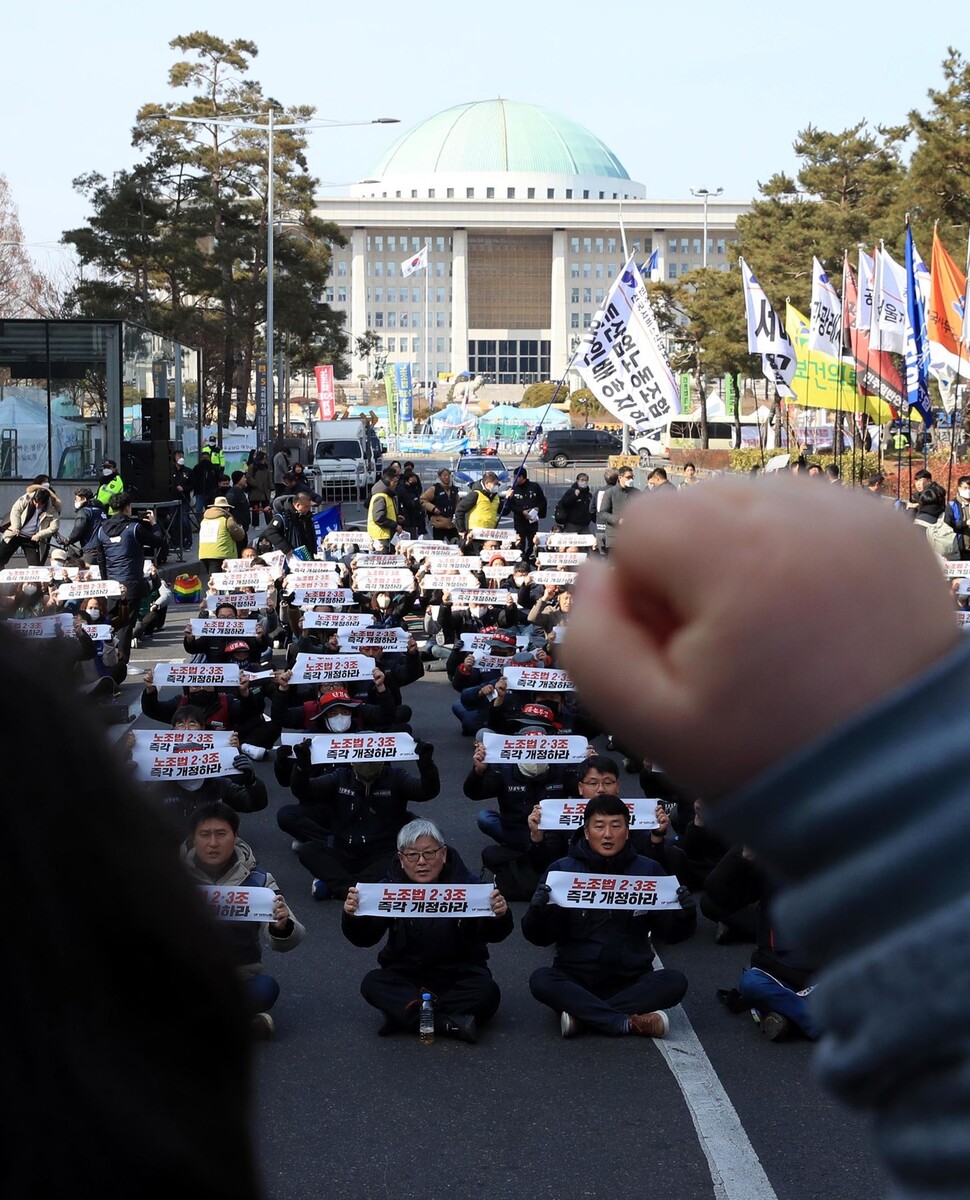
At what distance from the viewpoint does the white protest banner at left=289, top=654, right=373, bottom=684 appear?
36.0 ft

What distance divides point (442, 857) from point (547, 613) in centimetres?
808

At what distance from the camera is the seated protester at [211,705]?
35.4 feet

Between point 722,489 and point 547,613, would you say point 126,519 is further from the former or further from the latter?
point 722,489

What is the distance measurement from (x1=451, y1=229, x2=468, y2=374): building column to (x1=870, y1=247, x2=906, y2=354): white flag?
117019 millimetres

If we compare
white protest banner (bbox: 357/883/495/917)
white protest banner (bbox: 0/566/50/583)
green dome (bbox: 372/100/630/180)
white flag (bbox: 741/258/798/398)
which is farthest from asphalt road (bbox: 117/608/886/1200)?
green dome (bbox: 372/100/630/180)

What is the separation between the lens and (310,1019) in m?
6.85

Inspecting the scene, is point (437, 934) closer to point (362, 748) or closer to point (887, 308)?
point (362, 748)

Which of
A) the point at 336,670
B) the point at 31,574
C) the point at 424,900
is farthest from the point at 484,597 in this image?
the point at 424,900

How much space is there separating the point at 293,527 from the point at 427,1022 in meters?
14.3

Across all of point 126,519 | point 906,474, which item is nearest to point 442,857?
point 126,519

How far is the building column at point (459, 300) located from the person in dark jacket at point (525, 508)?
388ft

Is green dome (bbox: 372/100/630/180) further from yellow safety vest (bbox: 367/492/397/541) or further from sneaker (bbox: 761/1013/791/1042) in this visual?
sneaker (bbox: 761/1013/791/1042)

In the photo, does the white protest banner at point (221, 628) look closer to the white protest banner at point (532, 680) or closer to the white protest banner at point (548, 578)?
the white protest banner at point (532, 680)

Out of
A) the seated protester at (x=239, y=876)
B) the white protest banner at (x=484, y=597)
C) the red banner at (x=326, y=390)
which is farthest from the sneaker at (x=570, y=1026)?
the red banner at (x=326, y=390)
